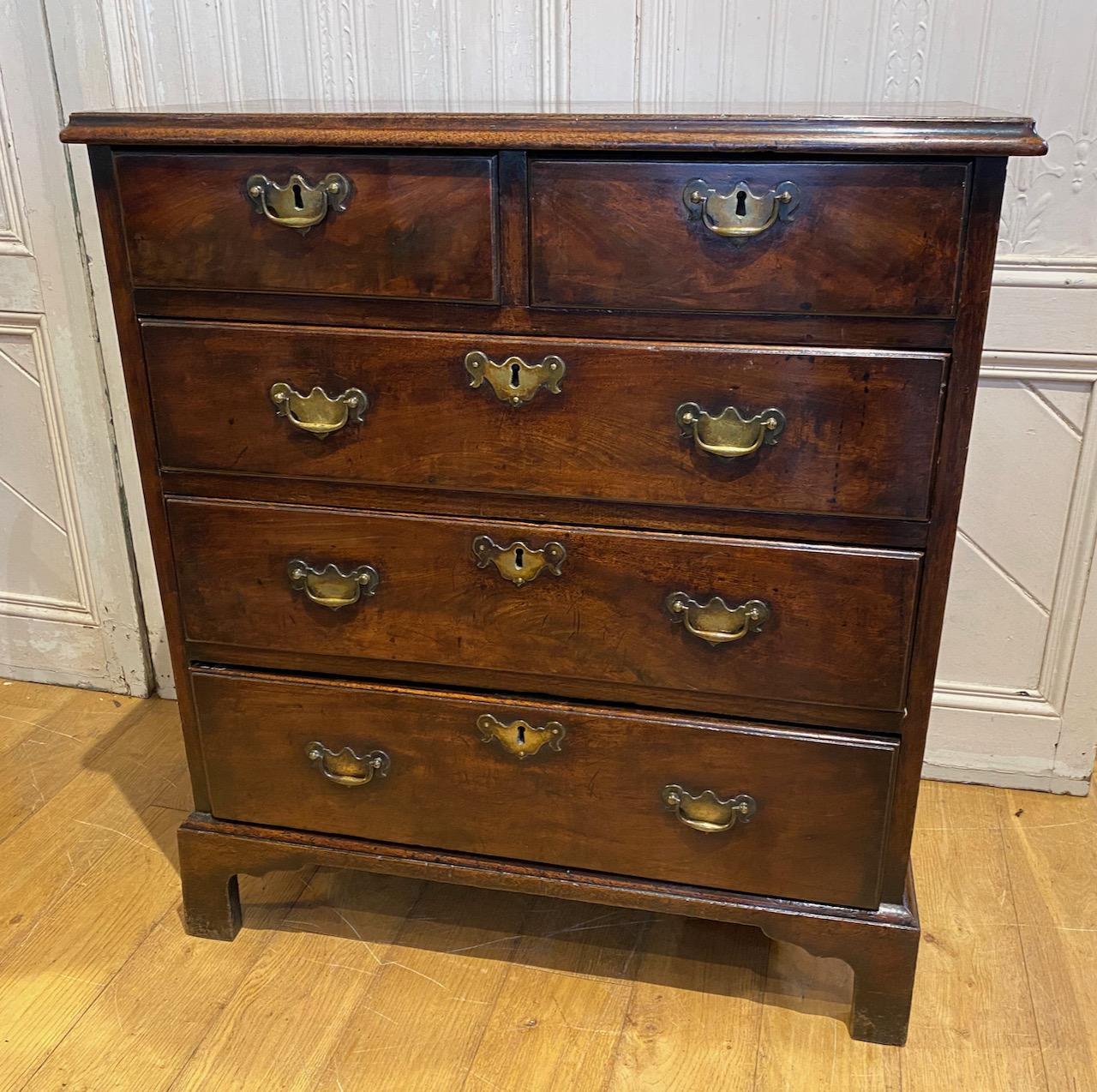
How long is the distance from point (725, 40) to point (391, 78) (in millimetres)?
528

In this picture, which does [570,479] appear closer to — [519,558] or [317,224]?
[519,558]

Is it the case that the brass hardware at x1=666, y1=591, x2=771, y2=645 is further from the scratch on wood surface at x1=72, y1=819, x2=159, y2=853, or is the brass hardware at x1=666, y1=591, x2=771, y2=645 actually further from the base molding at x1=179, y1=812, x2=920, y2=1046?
the scratch on wood surface at x1=72, y1=819, x2=159, y2=853

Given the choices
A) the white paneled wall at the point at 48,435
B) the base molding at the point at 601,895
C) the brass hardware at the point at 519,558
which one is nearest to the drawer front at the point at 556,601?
the brass hardware at the point at 519,558

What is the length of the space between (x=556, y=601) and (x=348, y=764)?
0.38 metres

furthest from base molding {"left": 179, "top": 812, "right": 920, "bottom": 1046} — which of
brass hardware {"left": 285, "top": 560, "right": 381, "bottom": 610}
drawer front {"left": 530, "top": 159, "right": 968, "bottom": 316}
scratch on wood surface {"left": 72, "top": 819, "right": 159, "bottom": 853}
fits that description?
drawer front {"left": 530, "top": 159, "right": 968, "bottom": 316}

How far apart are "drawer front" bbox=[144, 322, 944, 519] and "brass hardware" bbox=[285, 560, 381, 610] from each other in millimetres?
120

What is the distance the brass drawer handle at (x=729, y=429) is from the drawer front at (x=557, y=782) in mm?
352

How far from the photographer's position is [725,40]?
1678 millimetres

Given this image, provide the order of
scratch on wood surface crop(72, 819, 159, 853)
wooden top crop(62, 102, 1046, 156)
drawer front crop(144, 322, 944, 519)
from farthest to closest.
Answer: scratch on wood surface crop(72, 819, 159, 853), drawer front crop(144, 322, 944, 519), wooden top crop(62, 102, 1046, 156)

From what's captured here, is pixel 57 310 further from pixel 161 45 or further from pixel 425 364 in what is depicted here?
pixel 425 364

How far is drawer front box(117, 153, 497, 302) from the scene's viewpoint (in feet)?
3.90

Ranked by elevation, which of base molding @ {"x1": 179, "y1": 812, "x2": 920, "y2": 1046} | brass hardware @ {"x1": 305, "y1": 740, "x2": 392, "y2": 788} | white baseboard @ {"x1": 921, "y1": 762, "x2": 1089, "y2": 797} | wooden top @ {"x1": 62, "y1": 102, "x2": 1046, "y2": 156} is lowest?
white baseboard @ {"x1": 921, "y1": 762, "x2": 1089, "y2": 797}

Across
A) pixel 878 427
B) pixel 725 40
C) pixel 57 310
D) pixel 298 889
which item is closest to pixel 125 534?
pixel 57 310

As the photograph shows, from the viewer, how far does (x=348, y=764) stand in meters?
1.49
